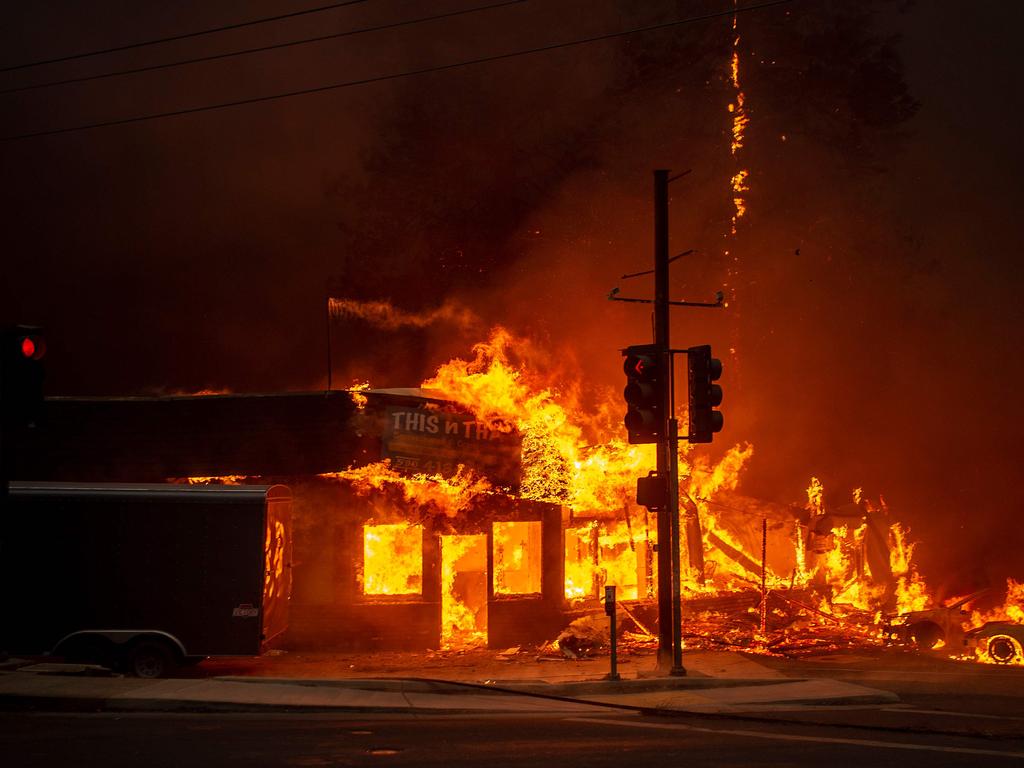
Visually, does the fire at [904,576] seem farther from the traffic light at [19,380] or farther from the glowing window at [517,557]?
the traffic light at [19,380]

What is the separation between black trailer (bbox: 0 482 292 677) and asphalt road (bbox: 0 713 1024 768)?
321cm

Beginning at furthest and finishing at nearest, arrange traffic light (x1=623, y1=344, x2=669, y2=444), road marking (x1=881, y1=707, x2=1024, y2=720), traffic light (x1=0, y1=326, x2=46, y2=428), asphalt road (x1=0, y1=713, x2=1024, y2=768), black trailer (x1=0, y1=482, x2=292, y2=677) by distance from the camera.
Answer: black trailer (x1=0, y1=482, x2=292, y2=677)
traffic light (x1=623, y1=344, x2=669, y2=444)
road marking (x1=881, y1=707, x2=1024, y2=720)
traffic light (x1=0, y1=326, x2=46, y2=428)
asphalt road (x1=0, y1=713, x2=1024, y2=768)

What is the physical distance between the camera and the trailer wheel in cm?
1448

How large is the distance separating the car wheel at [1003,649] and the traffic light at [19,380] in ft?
48.4

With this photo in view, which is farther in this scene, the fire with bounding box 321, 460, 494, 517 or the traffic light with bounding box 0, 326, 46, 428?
the fire with bounding box 321, 460, 494, 517

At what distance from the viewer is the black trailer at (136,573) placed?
14.5m

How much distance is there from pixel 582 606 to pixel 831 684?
6.09 meters

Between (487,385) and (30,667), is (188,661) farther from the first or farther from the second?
(487,385)

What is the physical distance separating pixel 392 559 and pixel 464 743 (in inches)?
362

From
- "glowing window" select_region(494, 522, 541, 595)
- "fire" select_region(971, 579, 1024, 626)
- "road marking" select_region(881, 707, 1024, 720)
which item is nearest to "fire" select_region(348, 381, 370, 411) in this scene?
"glowing window" select_region(494, 522, 541, 595)

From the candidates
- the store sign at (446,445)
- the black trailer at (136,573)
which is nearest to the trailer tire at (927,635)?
the store sign at (446,445)

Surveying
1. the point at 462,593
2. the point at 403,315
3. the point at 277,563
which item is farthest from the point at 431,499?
the point at 403,315

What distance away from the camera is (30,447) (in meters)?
18.1

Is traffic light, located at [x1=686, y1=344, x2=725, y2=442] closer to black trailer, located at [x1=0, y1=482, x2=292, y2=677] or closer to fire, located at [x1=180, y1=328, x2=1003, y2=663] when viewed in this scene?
fire, located at [x1=180, y1=328, x2=1003, y2=663]
